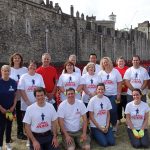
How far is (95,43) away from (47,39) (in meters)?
11.6

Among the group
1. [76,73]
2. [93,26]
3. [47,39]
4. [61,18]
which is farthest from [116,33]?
[76,73]

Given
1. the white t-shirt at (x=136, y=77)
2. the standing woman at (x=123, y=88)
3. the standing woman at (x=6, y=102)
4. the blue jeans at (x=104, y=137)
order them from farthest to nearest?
1. the standing woman at (x=123, y=88)
2. the white t-shirt at (x=136, y=77)
3. the blue jeans at (x=104, y=137)
4. the standing woman at (x=6, y=102)

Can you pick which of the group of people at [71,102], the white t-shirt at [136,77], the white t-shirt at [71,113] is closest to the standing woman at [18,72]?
the group of people at [71,102]

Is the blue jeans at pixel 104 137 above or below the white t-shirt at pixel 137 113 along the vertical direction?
below

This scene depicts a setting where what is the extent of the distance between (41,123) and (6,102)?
0.93 meters

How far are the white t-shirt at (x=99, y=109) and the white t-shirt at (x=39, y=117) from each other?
1318 millimetres

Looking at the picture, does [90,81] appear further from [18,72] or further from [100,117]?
[18,72]

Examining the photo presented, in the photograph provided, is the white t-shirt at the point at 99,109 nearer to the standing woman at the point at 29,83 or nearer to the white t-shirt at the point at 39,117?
the standing woman at the point at 29,83

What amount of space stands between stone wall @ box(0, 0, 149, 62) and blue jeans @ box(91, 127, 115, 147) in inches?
470

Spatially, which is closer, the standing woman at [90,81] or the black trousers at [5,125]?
the black trousers at [5,125]

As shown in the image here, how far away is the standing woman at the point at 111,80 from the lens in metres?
8.09

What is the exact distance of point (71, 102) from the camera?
7051 millimetres

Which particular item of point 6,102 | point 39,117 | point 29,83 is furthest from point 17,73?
point 39,117

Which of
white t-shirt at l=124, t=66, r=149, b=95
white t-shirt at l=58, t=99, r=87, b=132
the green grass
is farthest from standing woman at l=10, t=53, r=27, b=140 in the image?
white t-shirt at l=124, t=66, r=149, b=95
